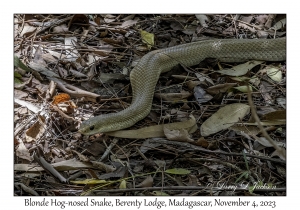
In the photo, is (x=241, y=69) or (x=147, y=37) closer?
(x=241, y=69)

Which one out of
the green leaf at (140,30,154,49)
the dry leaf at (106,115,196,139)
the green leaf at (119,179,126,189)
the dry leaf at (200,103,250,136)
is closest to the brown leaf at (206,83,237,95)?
the dry leaf at (200,103,250,136)

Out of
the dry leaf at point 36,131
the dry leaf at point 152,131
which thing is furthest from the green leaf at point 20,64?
the dry leaf at point 152,131

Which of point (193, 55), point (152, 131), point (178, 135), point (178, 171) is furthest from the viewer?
point (193, 55)

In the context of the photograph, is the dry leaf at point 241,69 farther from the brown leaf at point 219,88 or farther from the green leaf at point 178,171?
the green leaf at point 178,171

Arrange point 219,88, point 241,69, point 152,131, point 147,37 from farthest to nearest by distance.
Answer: point 147,37 → point 241,69 → point 219,88 → point 152,131

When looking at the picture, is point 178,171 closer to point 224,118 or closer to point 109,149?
point 109,149

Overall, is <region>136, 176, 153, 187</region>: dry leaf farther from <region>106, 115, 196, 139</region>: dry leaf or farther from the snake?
the snake

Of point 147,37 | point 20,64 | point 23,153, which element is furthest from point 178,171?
point 20,64

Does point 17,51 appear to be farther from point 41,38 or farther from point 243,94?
point 243,94
